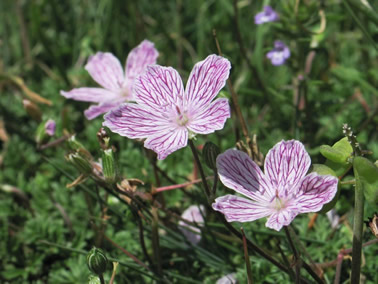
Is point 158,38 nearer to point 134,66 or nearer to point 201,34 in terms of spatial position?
point 201,34

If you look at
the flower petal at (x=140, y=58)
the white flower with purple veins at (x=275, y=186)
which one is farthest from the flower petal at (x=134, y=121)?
the flower petal at (x=140, y=58)

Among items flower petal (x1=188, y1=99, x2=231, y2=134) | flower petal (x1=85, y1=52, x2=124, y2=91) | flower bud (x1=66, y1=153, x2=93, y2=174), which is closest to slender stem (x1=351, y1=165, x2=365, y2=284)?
flower petal (x1=188, y1=99, x2=231, y2=134)

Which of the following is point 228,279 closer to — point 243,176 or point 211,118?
point 243,176

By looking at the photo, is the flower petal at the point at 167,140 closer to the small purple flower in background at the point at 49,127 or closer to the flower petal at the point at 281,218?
the flower petal at the point at 281,218

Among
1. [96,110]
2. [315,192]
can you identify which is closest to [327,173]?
[315,192]

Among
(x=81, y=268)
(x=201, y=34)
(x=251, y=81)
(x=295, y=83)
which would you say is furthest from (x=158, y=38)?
(x=81, y=268)

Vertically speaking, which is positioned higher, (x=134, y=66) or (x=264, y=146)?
(x=134, y=66)

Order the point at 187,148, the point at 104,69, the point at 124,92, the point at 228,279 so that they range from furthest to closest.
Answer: the point at 187,148 < the point at 104,69 < the point at 124,92 < the point at 228,279
